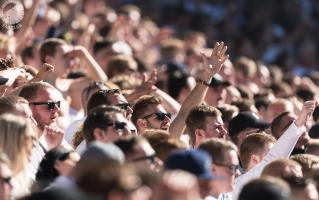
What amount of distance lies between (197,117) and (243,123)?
1.05 metres

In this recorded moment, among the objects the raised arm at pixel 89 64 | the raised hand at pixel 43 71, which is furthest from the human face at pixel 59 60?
the raised hand at pixel 43 71

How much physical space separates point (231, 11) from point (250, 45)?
131 centimetres

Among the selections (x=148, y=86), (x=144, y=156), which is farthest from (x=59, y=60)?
(x=144, y=156)

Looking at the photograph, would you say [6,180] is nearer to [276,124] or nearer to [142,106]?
[142,106]

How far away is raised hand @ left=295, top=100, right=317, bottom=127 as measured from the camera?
921cm

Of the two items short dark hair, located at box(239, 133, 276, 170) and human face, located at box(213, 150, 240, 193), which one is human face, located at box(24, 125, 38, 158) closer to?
human face, located at box(213, 150, 240, 193)

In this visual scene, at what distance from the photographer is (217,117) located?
30.0 feet

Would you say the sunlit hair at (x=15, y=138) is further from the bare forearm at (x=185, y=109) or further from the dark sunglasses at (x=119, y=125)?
the bare forearm at (x=185, y=109)

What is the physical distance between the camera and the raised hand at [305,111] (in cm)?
921

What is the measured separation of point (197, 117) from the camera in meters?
9.06

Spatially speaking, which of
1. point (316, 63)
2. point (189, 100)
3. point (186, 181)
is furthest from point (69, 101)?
point (316, 63)

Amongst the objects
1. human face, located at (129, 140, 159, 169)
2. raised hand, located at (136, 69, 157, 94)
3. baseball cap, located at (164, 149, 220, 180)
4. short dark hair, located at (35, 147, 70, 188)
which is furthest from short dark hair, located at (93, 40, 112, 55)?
baseball cap, located at (164, 149, 220, 180)

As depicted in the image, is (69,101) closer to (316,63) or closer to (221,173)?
(221,173)

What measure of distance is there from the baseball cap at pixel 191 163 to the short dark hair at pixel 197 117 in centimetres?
Answer: 242
